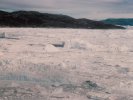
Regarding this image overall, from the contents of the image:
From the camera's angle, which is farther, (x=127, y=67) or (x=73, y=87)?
(x=127, y=67)

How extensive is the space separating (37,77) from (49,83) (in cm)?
72

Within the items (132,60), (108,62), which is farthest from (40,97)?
(132,60)

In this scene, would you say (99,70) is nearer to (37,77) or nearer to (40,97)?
(37,77)

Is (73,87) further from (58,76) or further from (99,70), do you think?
(99,70)

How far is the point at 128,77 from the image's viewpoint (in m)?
8.48

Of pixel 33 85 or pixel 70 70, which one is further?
pixel 70 70

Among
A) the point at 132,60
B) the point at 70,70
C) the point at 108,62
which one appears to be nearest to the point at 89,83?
the point at 70,70

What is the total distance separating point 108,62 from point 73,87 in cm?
414

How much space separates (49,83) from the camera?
7695 millimetres

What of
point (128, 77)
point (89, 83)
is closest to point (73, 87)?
point (89, 83)

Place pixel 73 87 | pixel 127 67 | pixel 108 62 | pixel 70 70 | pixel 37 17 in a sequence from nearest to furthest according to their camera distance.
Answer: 1. pixel 73 87
2. pixel 70 70
3. pixel 127 67
4. pixel 108 62
5. pixel 37 17

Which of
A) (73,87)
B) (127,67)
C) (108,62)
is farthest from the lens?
(108,62)

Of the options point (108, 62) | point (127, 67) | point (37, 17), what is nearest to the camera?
point (127, 67)

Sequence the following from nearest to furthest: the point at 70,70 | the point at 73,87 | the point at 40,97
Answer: the point at 40,97 < the point at 73,87 < the point at 70,70
